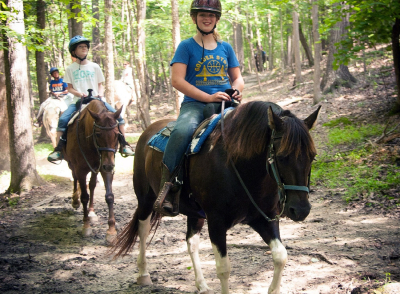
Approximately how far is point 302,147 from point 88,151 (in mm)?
→ 5119

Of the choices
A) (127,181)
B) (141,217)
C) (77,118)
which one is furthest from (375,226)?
(127,181)

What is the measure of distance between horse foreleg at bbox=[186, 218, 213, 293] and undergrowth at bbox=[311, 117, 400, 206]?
350cm

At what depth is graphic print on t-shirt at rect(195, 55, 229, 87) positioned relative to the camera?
404cm

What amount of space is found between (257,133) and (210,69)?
1179 mm

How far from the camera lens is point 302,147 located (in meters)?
2.91

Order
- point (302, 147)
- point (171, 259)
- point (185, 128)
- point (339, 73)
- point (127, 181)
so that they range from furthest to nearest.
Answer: point (339, 73), point (127, 181), point (171, 259), point (185, 128), point (302, 147)

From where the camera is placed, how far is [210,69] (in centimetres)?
407

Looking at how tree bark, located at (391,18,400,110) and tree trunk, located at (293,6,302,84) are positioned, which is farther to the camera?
tree trunk, located at (293,6,302,84)

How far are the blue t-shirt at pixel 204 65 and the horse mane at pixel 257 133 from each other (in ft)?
2.08

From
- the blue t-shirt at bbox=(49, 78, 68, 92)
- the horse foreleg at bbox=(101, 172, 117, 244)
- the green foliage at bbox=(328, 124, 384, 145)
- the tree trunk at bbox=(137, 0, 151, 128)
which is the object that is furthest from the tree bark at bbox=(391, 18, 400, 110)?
the blue t-shirt at bbox=(49, 78, 68, 92)

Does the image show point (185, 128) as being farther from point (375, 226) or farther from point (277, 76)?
point (277, 76)

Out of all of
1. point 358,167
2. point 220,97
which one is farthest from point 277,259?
point 358,167

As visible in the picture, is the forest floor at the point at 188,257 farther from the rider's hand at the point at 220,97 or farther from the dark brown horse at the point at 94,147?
the rider's hand at the point at 220,97

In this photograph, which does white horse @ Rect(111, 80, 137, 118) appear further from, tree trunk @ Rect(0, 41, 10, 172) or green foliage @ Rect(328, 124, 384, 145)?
green foliage @ Rect(328, 124, 384, 145)
